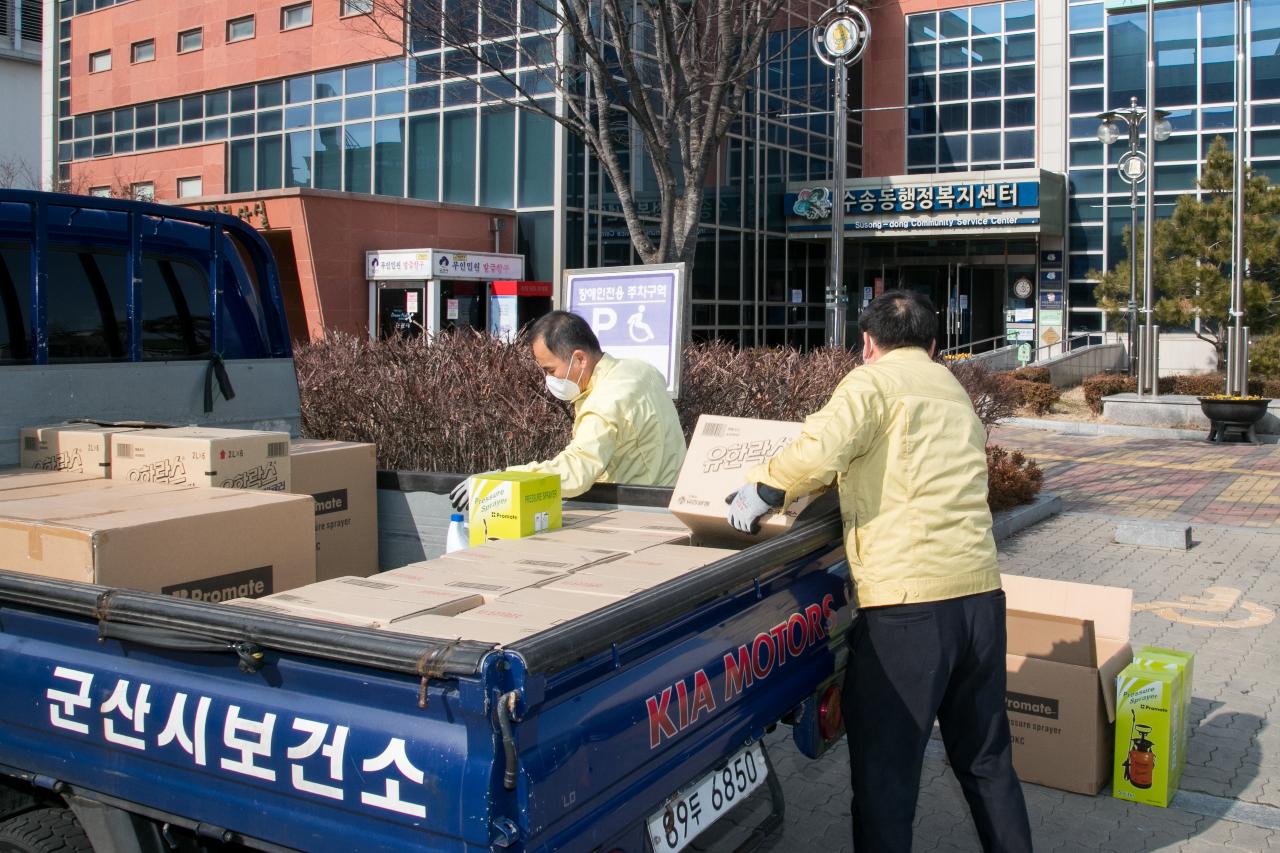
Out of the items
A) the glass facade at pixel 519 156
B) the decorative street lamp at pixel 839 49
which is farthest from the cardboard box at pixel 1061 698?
the glass facade at pixel 519 156

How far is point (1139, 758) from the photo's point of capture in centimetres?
471

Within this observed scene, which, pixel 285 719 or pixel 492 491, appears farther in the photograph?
pixel 492 491

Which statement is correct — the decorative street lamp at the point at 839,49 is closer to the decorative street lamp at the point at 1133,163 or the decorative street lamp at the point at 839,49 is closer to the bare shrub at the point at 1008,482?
the bare shrub at the point at 1008,482

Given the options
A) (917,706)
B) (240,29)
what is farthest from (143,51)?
(917,706)

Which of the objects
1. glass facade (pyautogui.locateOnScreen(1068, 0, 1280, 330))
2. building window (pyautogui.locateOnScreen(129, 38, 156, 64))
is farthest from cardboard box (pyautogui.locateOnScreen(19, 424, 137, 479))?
building window (pyautogui.locateOnScreen(129, 38, 156, 64))

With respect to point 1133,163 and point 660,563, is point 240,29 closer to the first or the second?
point 1133,163

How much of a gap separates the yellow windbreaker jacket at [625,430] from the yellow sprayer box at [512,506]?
0.39 m

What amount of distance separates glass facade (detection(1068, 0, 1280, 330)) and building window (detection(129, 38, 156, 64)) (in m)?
25.4

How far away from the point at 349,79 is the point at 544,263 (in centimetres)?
719

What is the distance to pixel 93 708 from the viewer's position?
8.50 feet

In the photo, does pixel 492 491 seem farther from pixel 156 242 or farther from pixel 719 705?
pixel 156 242

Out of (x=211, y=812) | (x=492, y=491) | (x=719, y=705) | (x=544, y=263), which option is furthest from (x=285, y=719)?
(x=544, y=263)

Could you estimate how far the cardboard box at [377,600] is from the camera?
2658 mm

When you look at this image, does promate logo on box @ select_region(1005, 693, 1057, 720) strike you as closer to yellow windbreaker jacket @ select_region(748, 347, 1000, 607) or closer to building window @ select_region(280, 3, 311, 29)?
Answer: yellow windbreaker jacket @ select_region(748, 347, 1000, 607)
